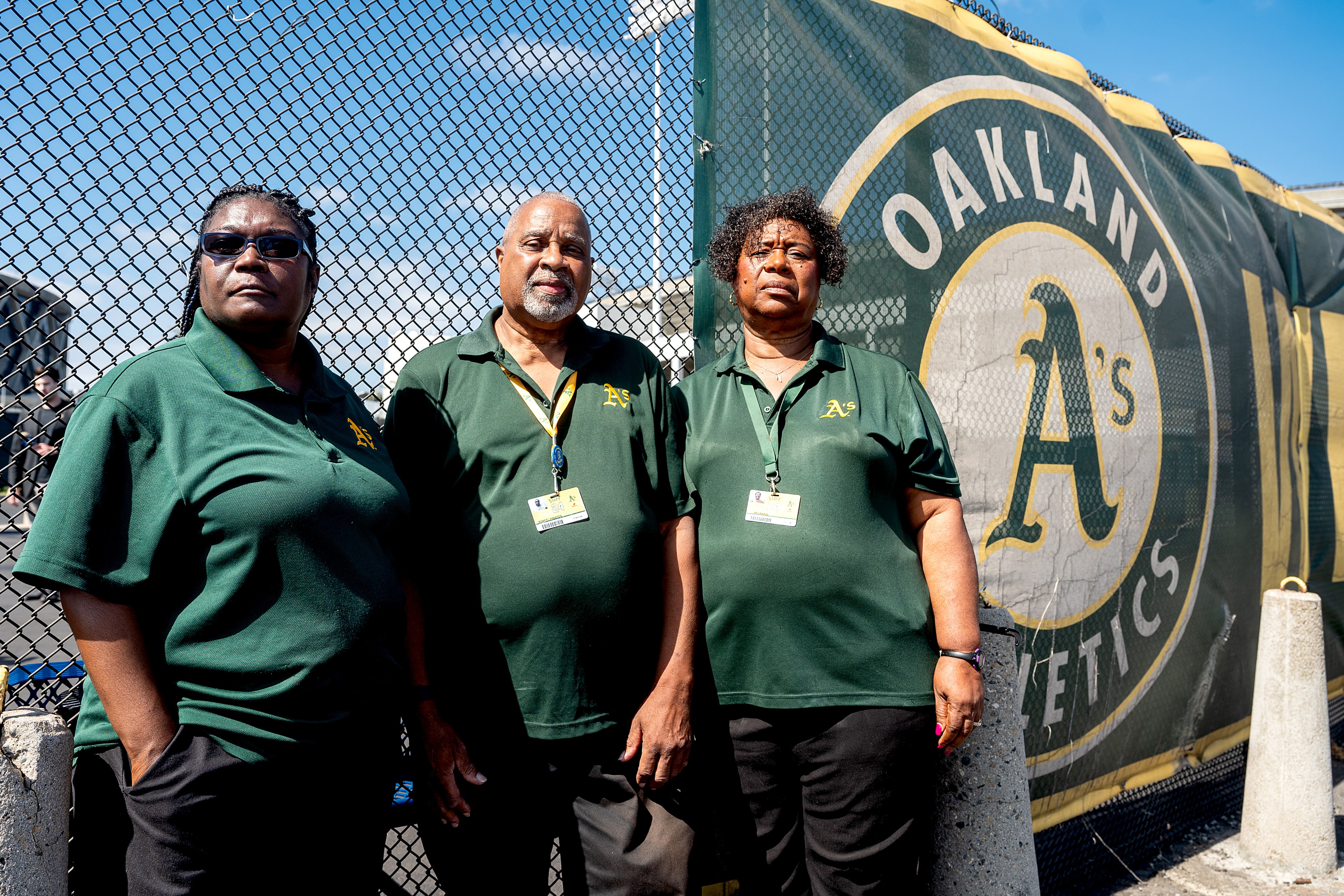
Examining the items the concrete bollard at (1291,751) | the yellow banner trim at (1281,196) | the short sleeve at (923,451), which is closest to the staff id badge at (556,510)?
the short sleeve at (923,451)

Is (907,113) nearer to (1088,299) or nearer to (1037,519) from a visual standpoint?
(1088,299)

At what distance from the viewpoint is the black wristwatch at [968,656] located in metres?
2.33

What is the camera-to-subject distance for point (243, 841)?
173cm

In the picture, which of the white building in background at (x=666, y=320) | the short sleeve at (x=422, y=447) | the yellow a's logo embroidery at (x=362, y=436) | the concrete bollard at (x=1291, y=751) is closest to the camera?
the yellow a's logo embroidery at (x=362, y=436)

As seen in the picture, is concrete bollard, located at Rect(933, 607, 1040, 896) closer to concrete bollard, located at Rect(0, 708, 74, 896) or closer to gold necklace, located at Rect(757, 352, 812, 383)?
gold necklace, located at Rect(757, 352, 812, 383)

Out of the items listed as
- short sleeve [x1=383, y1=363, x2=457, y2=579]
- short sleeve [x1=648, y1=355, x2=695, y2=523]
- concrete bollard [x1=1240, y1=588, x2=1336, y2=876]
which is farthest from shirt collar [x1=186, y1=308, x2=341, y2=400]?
concrete bollard [x1=1240, y1=588, x2=1336, y2=876]

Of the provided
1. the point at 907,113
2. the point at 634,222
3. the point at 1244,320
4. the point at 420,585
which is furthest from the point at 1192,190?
the point at 420,585

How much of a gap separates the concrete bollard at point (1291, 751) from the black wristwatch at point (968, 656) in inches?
116

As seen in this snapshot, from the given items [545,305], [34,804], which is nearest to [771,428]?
[545,305]

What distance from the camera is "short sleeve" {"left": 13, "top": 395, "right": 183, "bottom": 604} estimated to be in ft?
5.18

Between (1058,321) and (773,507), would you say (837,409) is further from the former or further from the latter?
(1058,321)

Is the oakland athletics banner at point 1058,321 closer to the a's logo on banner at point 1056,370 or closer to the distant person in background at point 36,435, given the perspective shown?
the a's logo on banner at point 1056,370

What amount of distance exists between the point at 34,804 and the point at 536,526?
115 cm

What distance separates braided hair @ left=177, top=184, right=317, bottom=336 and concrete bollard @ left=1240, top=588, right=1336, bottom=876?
15.6 ft
